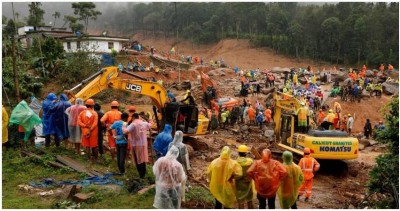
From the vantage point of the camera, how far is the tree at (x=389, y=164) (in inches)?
323

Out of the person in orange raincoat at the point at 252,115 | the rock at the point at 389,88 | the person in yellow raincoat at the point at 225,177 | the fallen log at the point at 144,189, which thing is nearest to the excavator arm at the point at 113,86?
the fallen log at the point at 144,189

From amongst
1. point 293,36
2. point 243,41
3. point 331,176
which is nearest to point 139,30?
point 243,41

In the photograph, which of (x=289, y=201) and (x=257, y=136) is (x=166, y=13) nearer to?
(x=257, y=136)

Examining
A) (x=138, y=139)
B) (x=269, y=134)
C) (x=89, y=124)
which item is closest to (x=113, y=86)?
(x=89, y=124)

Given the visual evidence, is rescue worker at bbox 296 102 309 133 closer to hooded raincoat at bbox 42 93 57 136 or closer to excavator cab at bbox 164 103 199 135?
excavator cab at bbox 164 103 199 135

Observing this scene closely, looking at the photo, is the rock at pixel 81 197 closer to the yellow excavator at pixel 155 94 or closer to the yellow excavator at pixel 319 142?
the yellow excavator at pixel 155 94

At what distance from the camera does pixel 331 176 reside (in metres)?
13.7

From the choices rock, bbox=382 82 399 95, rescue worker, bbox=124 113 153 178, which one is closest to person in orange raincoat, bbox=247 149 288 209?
rescue worker, bbox=124 113 153 178

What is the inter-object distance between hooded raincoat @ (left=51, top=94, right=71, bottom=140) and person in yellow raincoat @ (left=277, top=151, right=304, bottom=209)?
5801 millimetres

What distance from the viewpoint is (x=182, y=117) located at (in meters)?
14.5

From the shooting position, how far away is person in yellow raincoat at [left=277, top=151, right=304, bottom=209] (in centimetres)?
775

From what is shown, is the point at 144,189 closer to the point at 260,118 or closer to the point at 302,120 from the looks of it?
the point at 302,120

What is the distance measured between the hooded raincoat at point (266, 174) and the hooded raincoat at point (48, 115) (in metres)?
5.85

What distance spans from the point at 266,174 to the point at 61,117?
19.3 feet
